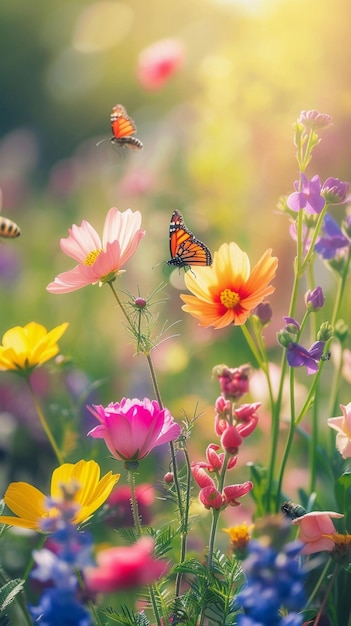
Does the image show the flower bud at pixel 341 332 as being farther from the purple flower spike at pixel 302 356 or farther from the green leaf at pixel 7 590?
the green leaf at pixel 7 590

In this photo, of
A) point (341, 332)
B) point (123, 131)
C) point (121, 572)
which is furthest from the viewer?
point (123, 131)

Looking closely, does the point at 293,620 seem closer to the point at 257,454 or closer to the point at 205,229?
the point at 257,454

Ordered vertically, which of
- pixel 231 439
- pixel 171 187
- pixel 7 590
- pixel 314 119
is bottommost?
pixel 7 590

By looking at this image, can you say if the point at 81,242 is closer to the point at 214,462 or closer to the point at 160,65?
the point at 214,462

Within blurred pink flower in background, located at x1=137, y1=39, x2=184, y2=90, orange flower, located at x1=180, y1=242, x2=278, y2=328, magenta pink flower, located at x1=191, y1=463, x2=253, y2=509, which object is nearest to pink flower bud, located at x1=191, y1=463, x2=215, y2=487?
magenta pink flower, located at x1=191, y1=463, x2=253, y2=509

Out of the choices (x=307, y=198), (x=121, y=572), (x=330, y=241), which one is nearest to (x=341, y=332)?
(x=330, y=241)

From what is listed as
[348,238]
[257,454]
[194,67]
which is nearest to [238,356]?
[257,454]
